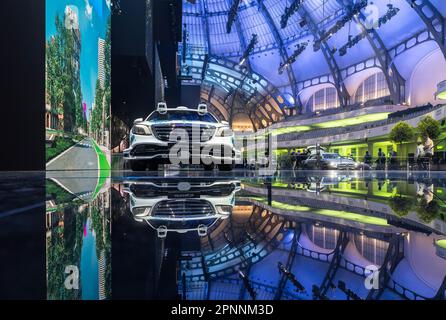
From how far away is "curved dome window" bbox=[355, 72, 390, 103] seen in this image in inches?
1593

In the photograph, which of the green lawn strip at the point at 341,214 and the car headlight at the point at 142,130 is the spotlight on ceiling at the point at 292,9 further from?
the green lawn strip at the point at 341,214

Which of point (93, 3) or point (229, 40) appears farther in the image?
point (229, 40)

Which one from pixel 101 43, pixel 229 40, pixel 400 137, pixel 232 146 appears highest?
pixel 229 40

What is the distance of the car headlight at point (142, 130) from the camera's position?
592cm

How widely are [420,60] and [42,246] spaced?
42.3 metres

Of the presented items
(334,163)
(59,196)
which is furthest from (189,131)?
(334,163)

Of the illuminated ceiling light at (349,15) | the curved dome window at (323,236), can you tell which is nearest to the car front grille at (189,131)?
the curved dome window at (323,236)

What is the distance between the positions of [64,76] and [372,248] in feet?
27.6

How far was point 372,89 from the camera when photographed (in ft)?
138

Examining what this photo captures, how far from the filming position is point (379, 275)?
83 cm

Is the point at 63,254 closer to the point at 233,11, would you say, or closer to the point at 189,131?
the point at 189,131
